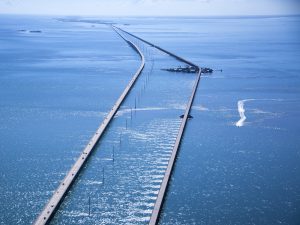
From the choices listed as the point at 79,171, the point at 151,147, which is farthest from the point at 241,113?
the point at 79,171

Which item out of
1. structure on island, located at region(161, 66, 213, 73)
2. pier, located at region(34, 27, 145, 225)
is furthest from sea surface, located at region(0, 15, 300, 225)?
structure on island, located at region(161, 66, 213, 73)

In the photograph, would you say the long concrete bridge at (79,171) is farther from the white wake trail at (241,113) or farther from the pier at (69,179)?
the white wake trail at (241,113)

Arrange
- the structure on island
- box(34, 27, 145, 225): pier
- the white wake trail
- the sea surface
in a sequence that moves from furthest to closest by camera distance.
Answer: the structure on island
the white wake trail
the sea surface
box(34, 27, 145, 225): pier

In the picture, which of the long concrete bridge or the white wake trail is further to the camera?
the white wake trail

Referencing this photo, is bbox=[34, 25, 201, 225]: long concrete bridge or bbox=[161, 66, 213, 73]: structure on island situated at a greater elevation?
bbox=[34, 25, 201, 225]: long concrete bridge

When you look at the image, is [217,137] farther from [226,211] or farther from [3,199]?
[3,199]

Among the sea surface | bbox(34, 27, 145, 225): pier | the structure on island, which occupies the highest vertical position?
bbox(34, 27, 145, 225): pier

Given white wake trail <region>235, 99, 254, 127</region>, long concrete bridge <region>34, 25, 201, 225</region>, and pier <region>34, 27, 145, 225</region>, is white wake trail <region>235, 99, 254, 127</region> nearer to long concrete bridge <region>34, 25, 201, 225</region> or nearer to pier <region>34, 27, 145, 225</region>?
long concrete bridge <region>34, 25, 201, 225</region>

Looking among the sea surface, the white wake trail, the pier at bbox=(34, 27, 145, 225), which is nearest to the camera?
the pier at bbox=(34, 27, 145, 225)
